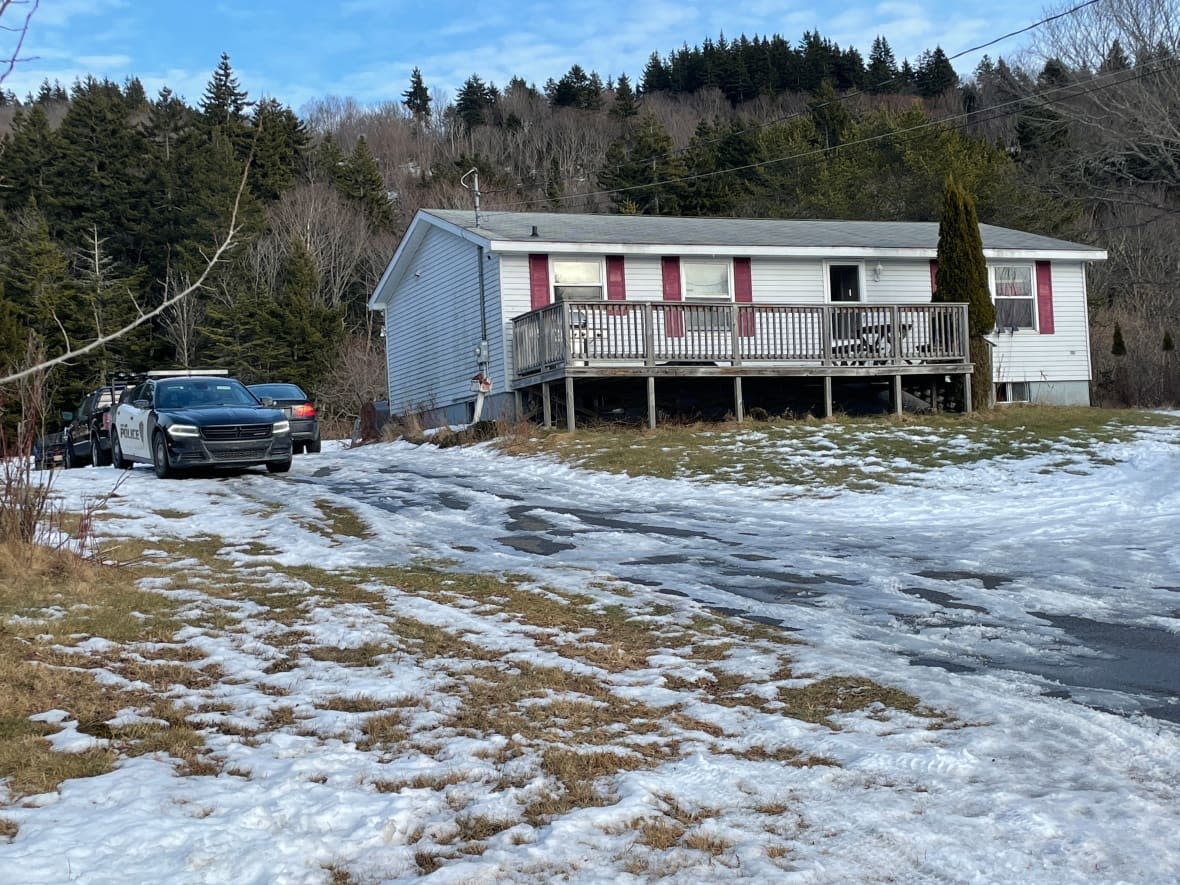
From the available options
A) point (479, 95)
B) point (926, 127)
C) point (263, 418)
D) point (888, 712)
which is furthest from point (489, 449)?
point (479, 95)

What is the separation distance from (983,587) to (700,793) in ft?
16.1

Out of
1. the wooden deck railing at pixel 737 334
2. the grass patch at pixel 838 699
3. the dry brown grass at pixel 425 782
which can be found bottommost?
the grass patch at pixel 838 699

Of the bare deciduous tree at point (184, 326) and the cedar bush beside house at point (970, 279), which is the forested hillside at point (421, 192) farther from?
the cedar bush beside house at point (970, 279)

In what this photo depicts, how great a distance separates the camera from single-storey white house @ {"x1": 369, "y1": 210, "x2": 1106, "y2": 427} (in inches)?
838

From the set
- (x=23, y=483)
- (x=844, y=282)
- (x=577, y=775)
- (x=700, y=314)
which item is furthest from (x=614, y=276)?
(x=577, y=775)

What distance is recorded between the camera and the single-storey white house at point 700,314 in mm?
21297

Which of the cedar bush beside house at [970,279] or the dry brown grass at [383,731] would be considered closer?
the dry brown grass at [383,731]

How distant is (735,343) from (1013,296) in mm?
9916

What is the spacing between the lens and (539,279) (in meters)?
23.7

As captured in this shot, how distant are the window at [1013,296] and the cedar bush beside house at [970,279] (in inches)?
176

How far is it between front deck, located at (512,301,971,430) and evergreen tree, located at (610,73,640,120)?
59.6 meters

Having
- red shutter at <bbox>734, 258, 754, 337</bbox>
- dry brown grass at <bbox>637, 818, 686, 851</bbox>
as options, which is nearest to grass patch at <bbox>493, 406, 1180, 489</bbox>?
red shutter at <bbox>734, 258, 754, 337</bbox>

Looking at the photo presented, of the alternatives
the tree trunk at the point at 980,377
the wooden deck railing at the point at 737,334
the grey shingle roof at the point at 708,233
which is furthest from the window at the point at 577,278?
the tree trunk at the point at 980,377

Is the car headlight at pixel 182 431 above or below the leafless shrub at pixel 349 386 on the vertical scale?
below
